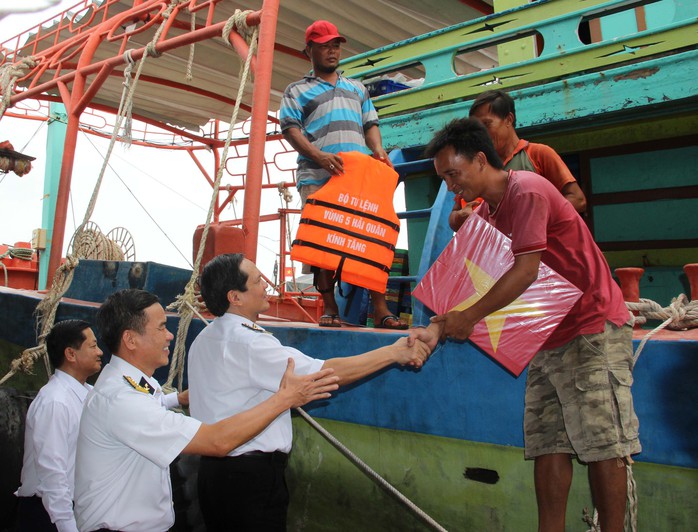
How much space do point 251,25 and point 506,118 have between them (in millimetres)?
2164

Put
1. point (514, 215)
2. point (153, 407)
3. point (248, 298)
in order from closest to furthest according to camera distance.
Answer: point (153, 407), point (514, 215), point (248, 298)

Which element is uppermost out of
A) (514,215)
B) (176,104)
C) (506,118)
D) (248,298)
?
(176,104)

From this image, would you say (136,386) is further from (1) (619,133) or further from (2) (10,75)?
(2) (10,75)

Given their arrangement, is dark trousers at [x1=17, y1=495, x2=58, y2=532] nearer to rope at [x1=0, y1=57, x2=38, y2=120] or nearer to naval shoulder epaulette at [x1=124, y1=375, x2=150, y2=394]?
naval shoulder epaulette at [x1=124, y1=375, x2=150, y2=394]

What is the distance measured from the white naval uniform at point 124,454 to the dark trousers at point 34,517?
3.49ft

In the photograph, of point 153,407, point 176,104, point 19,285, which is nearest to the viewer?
point 153,407

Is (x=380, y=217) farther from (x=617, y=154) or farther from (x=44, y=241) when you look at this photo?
(x=44, y=241)

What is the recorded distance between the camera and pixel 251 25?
4.20m

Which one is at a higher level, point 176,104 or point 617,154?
point 176,104

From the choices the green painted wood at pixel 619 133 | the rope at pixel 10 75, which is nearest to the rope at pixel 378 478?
the green painted wood at pixel 619 133

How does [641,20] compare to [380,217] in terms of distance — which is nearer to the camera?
[380,217]

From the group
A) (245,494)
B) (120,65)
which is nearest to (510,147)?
(245,494)

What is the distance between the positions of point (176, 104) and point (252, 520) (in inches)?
396

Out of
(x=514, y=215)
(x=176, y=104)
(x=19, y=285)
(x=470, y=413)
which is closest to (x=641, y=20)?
(x=514, y=215)
